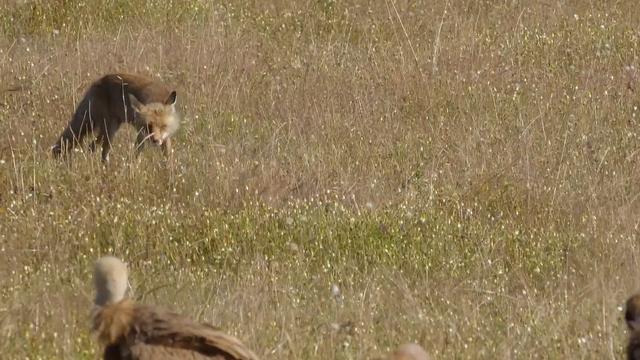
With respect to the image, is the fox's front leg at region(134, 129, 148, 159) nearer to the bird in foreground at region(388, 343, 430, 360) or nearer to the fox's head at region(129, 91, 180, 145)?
the fox's head at region(129, 91, 180, 145)

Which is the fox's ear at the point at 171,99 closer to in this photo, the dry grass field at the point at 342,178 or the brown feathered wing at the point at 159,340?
the dry grass field at the point at 342,178

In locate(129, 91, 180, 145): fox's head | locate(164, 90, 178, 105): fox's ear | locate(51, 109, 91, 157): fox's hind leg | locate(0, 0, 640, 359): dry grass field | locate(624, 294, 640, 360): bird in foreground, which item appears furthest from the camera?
locate(164, 90, 178, 105): fox's ear

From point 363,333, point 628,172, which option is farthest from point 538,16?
point 363,333

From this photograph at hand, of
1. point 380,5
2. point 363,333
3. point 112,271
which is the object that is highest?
point 112,271

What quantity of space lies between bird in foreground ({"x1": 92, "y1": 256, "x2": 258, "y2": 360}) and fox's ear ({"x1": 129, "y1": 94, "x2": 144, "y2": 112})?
6875 mm

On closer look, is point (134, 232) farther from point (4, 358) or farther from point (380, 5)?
point (380, 5)

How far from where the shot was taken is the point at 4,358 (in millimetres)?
6371

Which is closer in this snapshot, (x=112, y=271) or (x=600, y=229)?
(x=112, y=271)

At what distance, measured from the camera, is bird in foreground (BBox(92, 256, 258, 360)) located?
17.4ft

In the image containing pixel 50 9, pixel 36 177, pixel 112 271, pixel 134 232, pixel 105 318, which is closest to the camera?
pixel 105 318

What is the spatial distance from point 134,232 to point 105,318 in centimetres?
347

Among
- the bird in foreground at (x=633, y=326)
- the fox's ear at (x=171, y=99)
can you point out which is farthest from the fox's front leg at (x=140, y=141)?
the bird in foreground at (x=633, y=326)

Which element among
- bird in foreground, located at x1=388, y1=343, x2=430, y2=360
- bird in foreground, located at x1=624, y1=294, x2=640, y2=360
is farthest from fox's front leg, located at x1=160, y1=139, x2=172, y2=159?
bird in foreground, located at x1=388, y1=343, x2=430, y2=360

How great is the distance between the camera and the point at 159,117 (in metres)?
12.0
